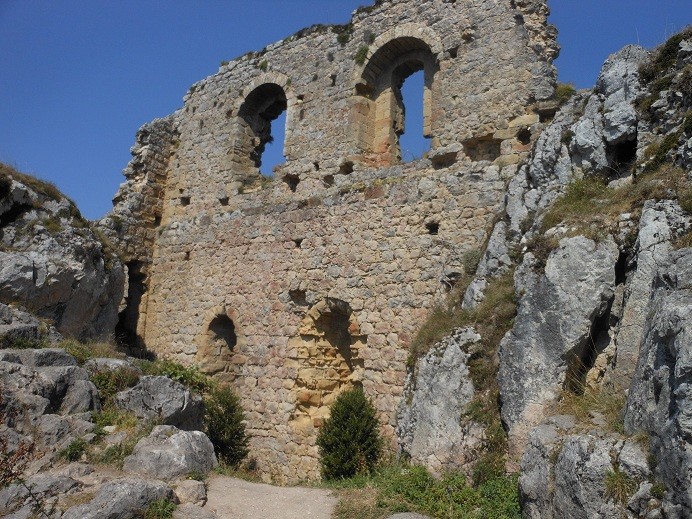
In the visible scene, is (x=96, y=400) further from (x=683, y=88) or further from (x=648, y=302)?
(x=683, y=88)

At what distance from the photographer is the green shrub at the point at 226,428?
422 inches

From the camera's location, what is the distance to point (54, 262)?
11438 millimetres

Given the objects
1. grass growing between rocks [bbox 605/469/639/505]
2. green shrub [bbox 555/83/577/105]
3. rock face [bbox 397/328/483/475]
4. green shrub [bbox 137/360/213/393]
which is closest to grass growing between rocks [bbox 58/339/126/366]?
green shrub [bbox 137/360/213/393]

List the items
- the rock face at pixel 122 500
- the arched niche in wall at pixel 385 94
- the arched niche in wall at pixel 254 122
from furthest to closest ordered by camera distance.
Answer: the arched niche in wall at pixel 254 122, the arched niche in wall at pixel 385 94, the rock face at pixel 122 500

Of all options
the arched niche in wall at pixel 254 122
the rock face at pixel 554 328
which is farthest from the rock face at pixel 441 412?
the arched niche in wall at pixel 254 122

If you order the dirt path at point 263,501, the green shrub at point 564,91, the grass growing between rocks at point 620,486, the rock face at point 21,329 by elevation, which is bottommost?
the dirt path at point 263,501

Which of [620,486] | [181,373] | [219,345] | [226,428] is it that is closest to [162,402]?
[226,428]

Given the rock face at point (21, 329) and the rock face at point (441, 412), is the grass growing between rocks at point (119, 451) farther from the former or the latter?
the rock face at point (441, 412)

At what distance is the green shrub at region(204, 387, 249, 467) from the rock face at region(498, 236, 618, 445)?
5521mm

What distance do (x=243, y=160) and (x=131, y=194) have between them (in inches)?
120

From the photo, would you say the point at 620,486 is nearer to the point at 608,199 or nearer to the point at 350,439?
the point at 608,199

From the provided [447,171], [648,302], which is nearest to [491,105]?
[447,171]

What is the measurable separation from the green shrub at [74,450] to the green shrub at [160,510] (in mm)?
1438

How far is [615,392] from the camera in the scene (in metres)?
6.18
